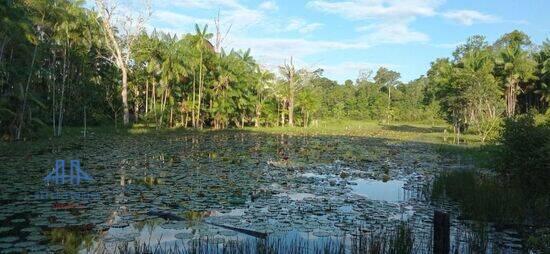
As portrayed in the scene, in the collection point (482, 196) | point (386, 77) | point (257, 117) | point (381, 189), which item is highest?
point (386, 77)

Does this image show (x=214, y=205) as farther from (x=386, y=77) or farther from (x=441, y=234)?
(x=386, y=77)

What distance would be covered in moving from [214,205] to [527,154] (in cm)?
742

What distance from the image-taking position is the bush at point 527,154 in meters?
10.2

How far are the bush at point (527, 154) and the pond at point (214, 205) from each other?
77.5 inches

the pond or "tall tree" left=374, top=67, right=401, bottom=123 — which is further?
"tall tree" left=374, top=67, right=401, bottom=123

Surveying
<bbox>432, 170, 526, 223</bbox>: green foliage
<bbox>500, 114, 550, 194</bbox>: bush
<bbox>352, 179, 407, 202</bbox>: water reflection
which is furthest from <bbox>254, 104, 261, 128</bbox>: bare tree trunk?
<bbox>500, 114, 550, 194</bbox>: bush

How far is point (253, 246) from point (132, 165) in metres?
10.5

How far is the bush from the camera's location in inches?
401

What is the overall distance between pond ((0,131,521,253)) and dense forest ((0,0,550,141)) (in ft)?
34.0

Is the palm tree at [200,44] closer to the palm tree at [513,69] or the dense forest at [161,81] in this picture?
the dense forest at [161,81]

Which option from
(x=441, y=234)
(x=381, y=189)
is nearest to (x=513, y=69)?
(x=381, y=189)

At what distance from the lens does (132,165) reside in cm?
1611

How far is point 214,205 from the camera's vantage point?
998 centimetres

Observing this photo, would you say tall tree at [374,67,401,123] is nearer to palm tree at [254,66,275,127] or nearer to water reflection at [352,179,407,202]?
palm tree at [254,66,275,127]
